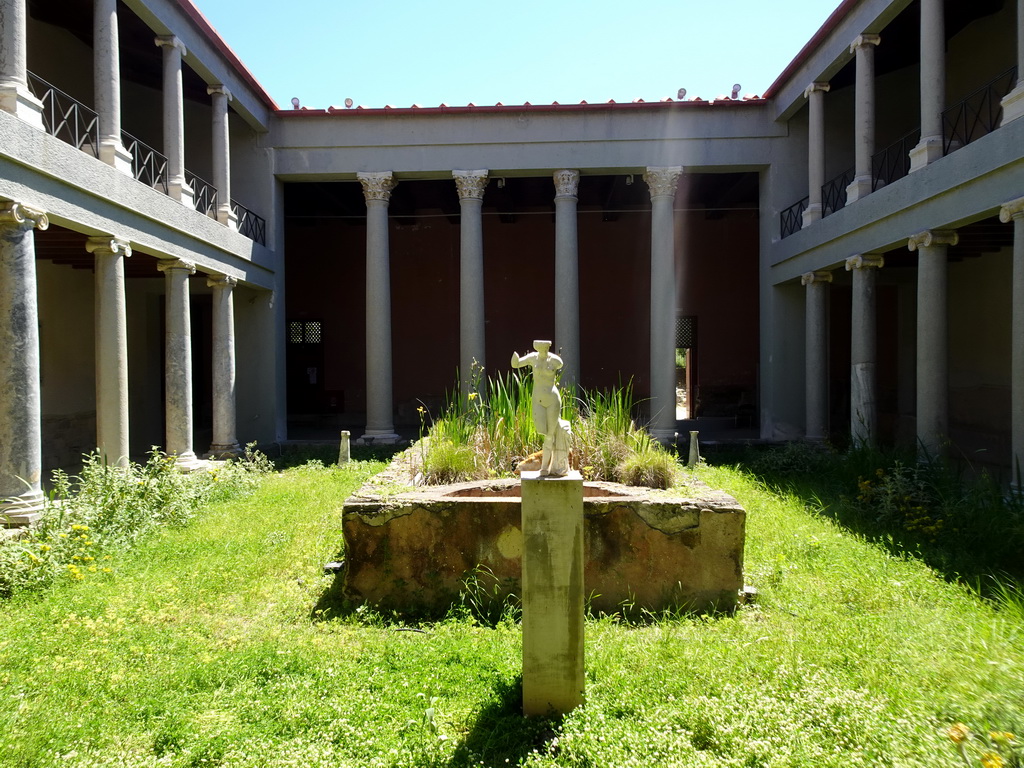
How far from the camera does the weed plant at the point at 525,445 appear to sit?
243 inches

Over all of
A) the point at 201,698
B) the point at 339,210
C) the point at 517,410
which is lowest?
the point at 201,698

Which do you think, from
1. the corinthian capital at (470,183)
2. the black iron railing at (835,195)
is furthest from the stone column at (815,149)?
the corinthian capital at (470,183)

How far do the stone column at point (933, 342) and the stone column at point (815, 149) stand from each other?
3.28 metres

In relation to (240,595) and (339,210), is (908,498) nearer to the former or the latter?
(240,595)

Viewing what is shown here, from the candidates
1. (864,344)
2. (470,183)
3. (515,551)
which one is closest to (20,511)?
(515,551)

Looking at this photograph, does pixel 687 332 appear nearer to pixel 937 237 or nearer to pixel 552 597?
pixel 937 237

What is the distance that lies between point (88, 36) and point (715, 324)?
15.0 meters

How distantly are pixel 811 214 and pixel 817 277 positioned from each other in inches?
45.4

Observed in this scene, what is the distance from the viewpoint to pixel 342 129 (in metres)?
13.1

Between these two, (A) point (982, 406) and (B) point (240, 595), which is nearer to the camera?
(B) point (240, 595)

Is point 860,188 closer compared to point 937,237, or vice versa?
point 937,237

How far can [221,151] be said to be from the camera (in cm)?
1143

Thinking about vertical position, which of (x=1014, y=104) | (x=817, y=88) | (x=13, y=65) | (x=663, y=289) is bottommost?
(x=663, y=289)

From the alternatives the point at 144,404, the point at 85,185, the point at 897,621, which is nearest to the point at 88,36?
the point at 85,185
